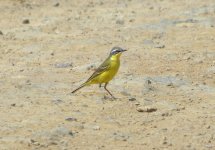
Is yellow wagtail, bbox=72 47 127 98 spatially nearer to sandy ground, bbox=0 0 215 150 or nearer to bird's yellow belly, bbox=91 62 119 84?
bird's yellow belly, bbox=91 62 119 84

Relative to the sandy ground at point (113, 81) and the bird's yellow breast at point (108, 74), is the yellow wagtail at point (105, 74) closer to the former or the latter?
the bird's yellow breast at point (108, 74)

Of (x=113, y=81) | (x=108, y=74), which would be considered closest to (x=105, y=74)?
(x=108, y=74)

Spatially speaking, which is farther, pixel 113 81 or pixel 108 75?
pixel 113 81

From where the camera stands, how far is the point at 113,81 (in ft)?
47.0

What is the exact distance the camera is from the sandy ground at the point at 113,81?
11.3 metres

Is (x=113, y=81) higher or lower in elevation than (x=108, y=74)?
lower

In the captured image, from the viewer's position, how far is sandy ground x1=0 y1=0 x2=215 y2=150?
11.3 m

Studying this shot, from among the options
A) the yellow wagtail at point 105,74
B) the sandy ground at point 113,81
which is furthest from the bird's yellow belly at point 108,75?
the sandy ground at point 113,81

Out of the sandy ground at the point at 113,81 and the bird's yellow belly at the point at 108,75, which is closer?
the sandy ground at the point at 113,81

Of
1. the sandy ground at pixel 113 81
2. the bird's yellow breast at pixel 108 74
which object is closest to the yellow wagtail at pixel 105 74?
the bird's yellow breast at pixel 108 74

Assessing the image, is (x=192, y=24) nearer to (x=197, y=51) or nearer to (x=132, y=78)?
(x=197, y=51)

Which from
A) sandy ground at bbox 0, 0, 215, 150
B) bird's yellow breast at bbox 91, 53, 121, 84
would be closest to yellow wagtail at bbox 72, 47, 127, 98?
bird's yellow breast at bbox 91, 53, 121, 84

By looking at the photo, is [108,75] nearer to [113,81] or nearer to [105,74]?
[105,74]

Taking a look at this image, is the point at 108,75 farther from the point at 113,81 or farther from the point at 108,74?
the point at 113,81
